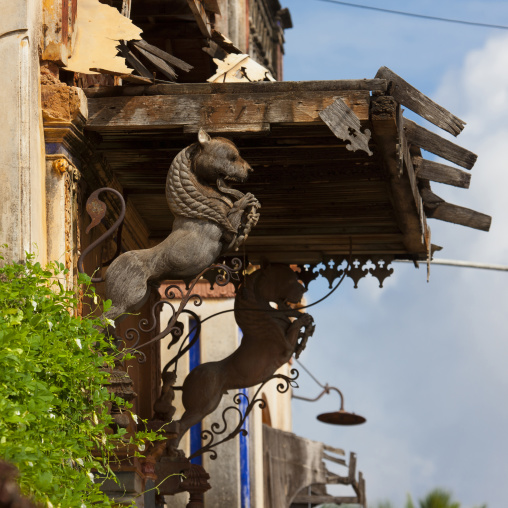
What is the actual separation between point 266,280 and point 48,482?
17.5 feet

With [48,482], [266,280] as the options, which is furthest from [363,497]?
[48,482]

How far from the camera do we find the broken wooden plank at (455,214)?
10258 mm

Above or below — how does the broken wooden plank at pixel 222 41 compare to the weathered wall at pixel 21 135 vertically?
above

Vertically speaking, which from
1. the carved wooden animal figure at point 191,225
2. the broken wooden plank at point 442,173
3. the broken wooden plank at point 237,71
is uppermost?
the broken wooden plank at point 237,71

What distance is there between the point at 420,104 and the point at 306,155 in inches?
37.3

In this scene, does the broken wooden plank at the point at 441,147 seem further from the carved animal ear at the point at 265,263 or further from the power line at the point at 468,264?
the power line at the point at 468,264

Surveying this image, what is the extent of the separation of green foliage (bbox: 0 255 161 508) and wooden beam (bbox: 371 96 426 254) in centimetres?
205

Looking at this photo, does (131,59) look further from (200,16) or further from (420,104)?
(200,16)

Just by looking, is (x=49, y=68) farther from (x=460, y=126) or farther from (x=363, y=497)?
(x=363, y=497)

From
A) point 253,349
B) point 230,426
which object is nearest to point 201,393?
point 253,349

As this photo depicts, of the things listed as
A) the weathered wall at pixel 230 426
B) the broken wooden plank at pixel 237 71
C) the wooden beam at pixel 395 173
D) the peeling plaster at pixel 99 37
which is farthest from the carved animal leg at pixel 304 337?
the weathered wall at pixel 230 426

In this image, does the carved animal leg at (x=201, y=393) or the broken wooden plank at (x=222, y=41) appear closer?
the carved animal leg at (x=201, y=393)

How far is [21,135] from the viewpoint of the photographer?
7.65 m

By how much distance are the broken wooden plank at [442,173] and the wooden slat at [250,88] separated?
143 cm
